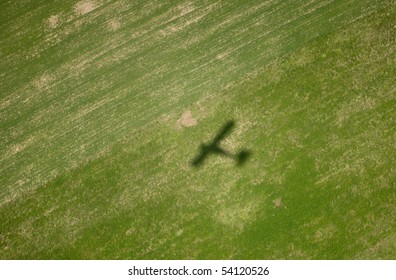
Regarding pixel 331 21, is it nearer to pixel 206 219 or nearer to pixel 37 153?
pixel 206 219

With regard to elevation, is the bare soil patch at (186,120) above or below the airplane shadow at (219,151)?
above

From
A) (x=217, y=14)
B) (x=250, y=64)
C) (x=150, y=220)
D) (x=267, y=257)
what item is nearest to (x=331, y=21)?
(x=250, y=64)

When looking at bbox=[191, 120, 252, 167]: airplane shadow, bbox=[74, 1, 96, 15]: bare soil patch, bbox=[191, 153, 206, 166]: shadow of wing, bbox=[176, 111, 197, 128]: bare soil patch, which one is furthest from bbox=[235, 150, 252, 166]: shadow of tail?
bbox=[74, 1, 96, 15]: bare soil patch

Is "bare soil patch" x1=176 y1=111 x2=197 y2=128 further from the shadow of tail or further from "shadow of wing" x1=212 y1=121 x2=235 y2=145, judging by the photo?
the shadow of tail

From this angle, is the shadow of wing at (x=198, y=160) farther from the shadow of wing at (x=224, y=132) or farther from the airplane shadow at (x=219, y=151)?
the shadow of wing at (x=224, y=132)

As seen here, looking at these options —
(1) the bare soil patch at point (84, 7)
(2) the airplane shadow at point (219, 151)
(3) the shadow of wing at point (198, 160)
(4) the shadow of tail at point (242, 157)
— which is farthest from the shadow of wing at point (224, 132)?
(1) the bare soil patch at point (84, 7)
